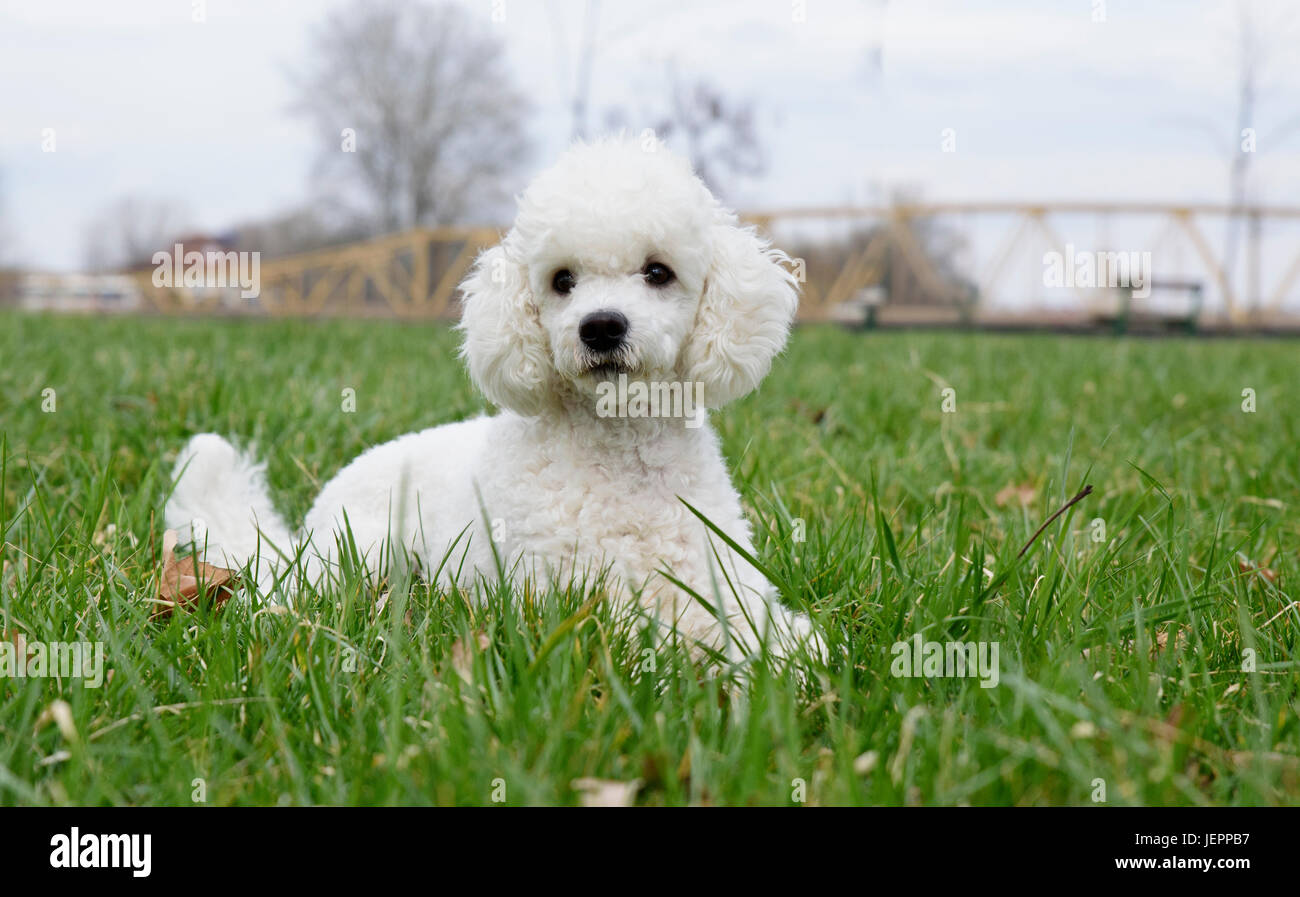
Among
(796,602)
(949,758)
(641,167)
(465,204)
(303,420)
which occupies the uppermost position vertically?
(465,204)

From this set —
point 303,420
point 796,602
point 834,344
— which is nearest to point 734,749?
point 796,602

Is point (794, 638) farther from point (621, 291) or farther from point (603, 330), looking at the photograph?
point (621, 291)

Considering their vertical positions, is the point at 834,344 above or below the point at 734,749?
above

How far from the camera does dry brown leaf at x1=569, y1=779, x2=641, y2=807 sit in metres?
1.43

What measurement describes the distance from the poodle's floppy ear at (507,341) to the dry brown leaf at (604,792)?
1160 mm

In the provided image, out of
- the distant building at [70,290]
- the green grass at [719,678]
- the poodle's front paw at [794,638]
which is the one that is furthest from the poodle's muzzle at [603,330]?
the distant building at [70,290]

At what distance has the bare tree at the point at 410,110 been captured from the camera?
3161 cm

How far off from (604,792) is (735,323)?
1.35 metres
